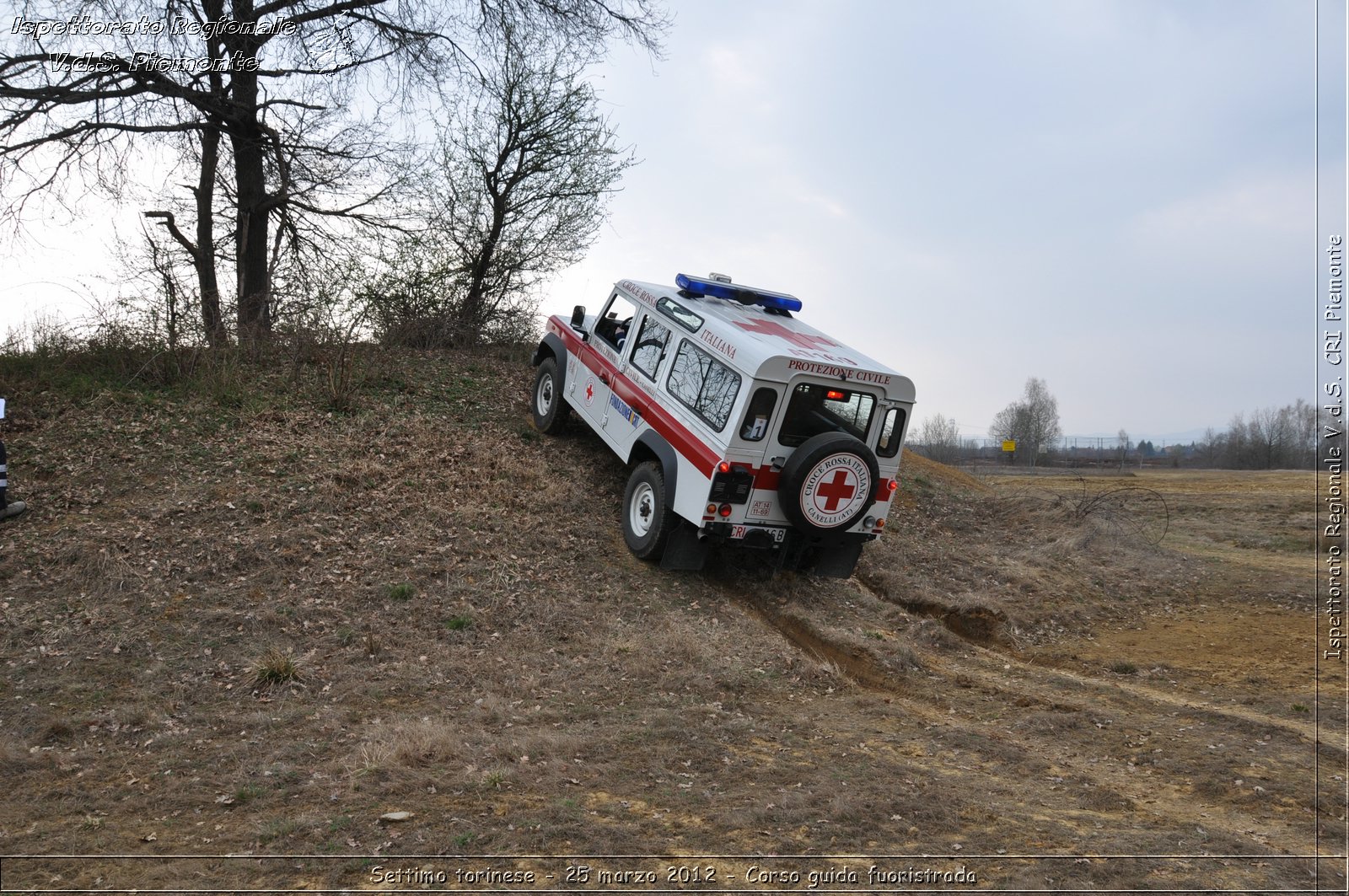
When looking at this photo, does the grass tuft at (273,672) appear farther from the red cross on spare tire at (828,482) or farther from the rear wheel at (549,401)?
the rear wheel at (549,401)

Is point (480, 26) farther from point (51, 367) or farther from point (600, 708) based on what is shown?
point (600, 708)

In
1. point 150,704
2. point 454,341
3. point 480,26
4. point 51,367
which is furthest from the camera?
point 454,341

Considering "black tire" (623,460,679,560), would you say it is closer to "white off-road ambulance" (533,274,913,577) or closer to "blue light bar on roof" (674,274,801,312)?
"white off-road ambulance" (533,274,913,577)

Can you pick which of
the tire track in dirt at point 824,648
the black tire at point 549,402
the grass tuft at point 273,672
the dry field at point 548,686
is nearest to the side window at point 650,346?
the dry field at point 548,686

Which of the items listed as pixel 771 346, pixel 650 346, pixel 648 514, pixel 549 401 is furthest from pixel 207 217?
pixel 771 346

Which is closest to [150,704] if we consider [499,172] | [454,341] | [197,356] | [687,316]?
[687,316]

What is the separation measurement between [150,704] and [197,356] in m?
7.73

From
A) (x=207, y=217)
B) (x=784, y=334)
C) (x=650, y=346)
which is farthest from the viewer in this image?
(x=207, y=217)

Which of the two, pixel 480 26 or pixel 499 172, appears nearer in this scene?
pixel 480 26

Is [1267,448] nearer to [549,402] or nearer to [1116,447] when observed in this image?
[1116,447]

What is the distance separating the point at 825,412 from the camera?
9398 millimetres

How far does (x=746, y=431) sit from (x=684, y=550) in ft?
5.89

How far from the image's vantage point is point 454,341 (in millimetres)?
17375

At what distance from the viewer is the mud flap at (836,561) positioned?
10220 millimetres
